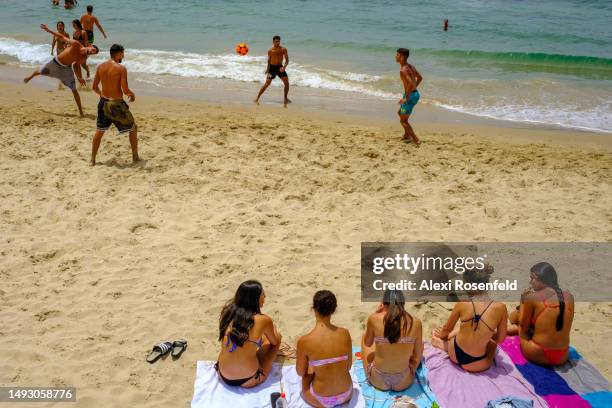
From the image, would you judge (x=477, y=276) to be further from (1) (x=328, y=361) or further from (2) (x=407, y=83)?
(2) (x=407, y=83)

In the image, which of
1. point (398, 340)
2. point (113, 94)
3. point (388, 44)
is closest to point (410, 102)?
point (113, 94)

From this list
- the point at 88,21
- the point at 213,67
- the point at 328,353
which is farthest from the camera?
the point at 213,67

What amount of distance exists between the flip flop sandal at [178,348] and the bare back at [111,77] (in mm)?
3914

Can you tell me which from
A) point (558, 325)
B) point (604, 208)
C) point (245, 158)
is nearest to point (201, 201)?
point (245, 158)

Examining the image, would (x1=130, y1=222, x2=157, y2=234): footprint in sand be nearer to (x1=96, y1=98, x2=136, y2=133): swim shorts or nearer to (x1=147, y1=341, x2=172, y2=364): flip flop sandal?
(x1=96, y1=98, x2=136, y2=133): swim shorts

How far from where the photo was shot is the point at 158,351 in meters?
4.12

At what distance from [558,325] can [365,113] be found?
7.30 m

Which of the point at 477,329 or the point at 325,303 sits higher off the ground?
the point at 325,303

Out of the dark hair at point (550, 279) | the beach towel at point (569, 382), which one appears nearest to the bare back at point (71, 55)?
the dark hair at point (550, 279)

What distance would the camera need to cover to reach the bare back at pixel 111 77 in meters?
6.67

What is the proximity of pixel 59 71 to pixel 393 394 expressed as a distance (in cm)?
788

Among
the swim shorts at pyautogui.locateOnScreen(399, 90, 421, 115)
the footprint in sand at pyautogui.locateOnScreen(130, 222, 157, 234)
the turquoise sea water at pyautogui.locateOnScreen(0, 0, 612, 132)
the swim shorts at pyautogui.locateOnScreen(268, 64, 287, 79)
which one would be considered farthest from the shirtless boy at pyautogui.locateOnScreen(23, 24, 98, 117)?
the swim shorts at pyautogui.locateOnScreen(399, 90, 421, 115)

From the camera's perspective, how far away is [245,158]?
295 inches

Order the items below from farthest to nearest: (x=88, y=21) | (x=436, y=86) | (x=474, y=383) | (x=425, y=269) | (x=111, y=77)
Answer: (x=88, y=21)
(x=436, y=86)
(x=111, y=77)
(x=425, y=269)
(x=474, y=383)
